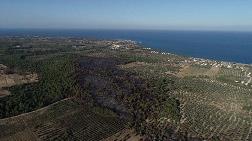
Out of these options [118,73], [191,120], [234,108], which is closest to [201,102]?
[234,108]

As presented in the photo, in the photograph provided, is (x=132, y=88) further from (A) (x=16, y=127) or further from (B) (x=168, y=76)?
(A) (x=16, y=127)

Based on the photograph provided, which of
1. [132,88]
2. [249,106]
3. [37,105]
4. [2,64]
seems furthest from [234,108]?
[2,64]

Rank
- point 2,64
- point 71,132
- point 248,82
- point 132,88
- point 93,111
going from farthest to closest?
point 2,64 < point 248,82 < point 132,88 < point 93,111 < point 71,132

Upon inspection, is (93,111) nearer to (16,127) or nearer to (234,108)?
(16,127)

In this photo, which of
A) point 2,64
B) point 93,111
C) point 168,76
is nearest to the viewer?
point 93,111

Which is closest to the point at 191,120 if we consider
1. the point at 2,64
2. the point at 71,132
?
the point at 71,132

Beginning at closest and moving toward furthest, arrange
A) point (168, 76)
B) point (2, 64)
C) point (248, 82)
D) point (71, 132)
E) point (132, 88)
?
1. point (71, 132)
2. point (132, 88)
3. point (248, 82)
4. point (168, 76)
5. point (2, 64)

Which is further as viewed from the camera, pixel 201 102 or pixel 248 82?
pixel 248 82

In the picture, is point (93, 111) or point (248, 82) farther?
point (248, 82)

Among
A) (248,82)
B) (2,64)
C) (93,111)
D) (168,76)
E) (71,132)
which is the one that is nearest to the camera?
(71,132)
